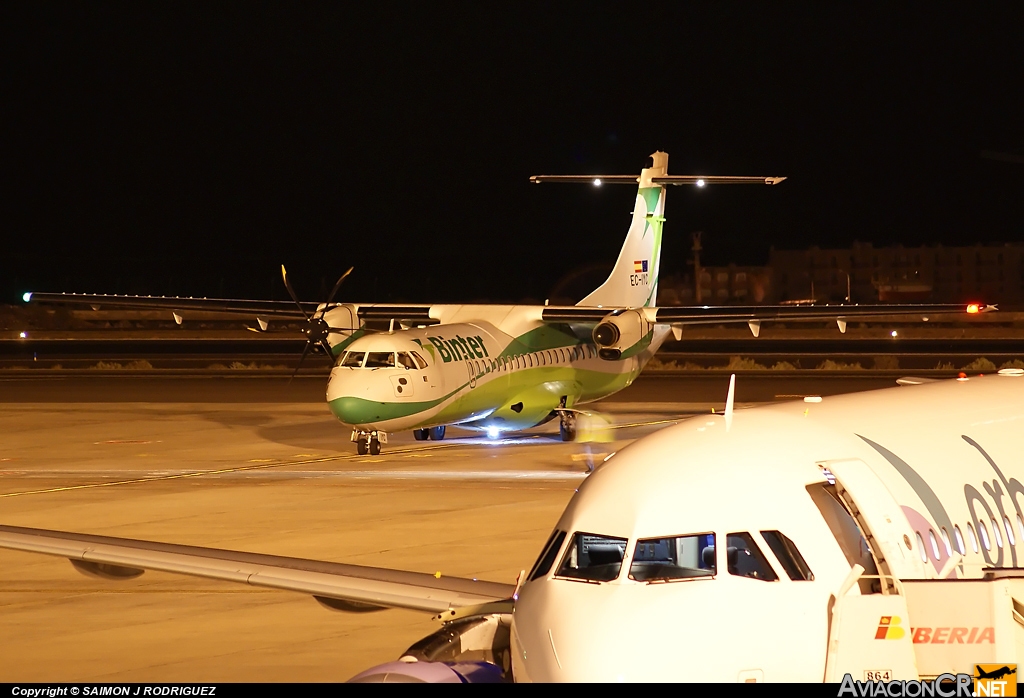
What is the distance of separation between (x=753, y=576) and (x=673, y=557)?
0.50 metres

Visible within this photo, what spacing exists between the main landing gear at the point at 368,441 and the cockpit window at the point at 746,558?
22.4m

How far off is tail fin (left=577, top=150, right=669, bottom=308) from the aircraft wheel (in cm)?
438

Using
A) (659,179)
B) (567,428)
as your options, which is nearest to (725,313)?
(567,428)

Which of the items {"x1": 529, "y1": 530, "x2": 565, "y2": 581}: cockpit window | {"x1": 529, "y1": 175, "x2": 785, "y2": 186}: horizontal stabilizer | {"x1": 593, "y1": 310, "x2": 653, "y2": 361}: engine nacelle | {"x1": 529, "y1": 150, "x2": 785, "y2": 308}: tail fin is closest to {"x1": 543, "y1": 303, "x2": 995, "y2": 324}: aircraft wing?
{"x1": 593, "y1": 310, "x2": 653, "y2": 361}: engine nacelle

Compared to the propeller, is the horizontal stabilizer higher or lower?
higher

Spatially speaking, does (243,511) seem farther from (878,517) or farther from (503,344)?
(878,517)

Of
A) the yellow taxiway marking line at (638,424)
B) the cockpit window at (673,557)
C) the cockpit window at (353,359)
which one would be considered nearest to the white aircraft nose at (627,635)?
the cockpit window at (673,557)

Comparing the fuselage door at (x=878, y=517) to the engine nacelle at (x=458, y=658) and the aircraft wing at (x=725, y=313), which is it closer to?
the engine nacelle at (x=458, y=658)

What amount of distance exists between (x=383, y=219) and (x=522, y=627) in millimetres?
180355

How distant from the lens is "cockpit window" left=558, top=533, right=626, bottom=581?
8336mm

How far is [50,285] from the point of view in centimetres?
12888

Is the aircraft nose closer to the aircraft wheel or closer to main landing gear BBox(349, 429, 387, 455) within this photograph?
main landing gear BBox(349, 429, 387, 455)

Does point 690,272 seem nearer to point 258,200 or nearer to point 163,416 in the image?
point 258,200

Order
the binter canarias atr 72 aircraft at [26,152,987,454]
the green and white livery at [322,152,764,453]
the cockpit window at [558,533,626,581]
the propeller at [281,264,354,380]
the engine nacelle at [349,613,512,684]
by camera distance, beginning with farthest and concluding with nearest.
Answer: the propeller at [281,264,354,380] < the binter canarias atr 72 aircraft at [26,152,987,454] < the green and white livery at [322,152,764,453] < the engine nacelle at [349,613,512,684] < the cockpit window at [558,533,626,581]
